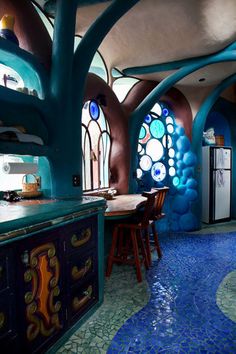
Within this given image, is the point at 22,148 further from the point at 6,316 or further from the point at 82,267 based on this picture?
the point at 6,316

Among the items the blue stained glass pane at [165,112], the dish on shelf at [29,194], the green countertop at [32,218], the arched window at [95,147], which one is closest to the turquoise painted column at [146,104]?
the arched window at [95,147]

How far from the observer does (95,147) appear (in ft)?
11.3

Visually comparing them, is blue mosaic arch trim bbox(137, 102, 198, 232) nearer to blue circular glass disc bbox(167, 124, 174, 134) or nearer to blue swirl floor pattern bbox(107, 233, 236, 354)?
blue circular glass disc bbox(167, 124, 174, 134)

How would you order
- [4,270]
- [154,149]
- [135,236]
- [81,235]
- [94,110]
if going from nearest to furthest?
[4,270] → [81,235] → [135,236] → [94,110] → [154,149]

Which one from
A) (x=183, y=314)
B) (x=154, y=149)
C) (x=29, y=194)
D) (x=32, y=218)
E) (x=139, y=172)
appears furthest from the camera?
(x=154, y=149)

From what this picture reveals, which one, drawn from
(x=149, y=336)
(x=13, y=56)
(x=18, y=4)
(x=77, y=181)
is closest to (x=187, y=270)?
(x=149, y=336)

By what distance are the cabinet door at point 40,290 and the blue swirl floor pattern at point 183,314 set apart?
0.44 metres

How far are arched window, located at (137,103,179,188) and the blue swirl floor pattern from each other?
5.00 ft

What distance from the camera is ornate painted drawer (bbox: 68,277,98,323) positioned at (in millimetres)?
1707

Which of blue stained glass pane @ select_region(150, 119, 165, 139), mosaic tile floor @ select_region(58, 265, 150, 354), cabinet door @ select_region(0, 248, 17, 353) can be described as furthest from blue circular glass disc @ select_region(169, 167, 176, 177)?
cabinet door @ select_region(0, 248, 17, 353)

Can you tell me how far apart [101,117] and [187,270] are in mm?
2284

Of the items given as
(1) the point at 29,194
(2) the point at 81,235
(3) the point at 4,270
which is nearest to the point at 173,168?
(1) the point at 29,194

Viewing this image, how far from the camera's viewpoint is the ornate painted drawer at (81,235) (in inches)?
64.6

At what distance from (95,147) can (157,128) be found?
159cm
